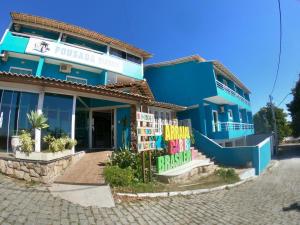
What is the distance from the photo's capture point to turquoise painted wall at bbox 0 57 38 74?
15.1m

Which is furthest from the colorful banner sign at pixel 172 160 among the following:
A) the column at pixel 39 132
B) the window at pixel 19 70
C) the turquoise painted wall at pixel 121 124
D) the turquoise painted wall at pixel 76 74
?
the window at pixel 19 70

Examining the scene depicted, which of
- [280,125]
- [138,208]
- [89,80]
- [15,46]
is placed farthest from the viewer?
[280,125]

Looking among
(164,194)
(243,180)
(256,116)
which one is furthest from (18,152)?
(256,116)

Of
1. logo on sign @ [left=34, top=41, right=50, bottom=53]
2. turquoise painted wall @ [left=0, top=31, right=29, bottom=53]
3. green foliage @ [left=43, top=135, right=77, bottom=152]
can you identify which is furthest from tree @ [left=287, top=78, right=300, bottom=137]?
turquoise painted wall @ [left=0, top=31, right=29, bottom=53]

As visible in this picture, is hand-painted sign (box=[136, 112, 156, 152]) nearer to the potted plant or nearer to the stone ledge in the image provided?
the stone ledge

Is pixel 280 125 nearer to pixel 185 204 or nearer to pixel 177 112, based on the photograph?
pixel 177 112

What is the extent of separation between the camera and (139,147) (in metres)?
9.18

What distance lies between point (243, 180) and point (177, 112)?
10403mm

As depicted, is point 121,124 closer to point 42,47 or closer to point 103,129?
point 103,129

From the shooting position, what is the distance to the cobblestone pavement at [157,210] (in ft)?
17.4

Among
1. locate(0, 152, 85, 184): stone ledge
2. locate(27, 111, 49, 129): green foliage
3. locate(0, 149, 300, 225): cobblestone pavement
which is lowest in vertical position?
locate(0, 149, 300, 225): cobblestone pavement

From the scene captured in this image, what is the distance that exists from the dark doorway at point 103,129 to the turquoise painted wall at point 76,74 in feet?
11.0

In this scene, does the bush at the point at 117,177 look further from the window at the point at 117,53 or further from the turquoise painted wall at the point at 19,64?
the window at the point at 117,53

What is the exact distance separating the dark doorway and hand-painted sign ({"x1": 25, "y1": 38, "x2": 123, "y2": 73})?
3.93 m
